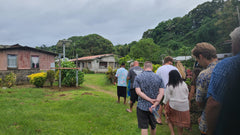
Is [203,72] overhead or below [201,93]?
overhead

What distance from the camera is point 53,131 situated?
381 cm

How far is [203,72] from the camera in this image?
6.57ft

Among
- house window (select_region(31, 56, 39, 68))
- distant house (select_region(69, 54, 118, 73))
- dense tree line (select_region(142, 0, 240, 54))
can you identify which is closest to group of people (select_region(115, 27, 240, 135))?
house window (select_region(31, 56, 39, 68))

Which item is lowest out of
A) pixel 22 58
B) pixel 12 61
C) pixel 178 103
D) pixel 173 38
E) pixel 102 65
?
pixel 178 103

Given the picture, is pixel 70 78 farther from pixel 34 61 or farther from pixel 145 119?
pixel 145 119

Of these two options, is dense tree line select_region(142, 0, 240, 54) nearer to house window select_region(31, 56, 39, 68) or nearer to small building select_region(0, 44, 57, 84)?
small building select_region(0, 44, 57, 84)

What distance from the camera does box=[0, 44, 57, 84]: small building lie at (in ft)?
44.1

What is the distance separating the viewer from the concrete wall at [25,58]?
13.5 metres

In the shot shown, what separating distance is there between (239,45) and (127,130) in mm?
3782

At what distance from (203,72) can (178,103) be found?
1571 millimetres

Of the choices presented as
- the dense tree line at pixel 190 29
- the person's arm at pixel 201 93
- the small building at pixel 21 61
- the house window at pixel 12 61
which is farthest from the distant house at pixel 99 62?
the person's arm at pixel 201 93

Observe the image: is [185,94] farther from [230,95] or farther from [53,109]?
[53,109]

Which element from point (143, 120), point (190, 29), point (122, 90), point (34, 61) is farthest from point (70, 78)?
point (190, 29)

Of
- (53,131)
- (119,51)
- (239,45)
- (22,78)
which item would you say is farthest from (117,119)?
(119,51)
